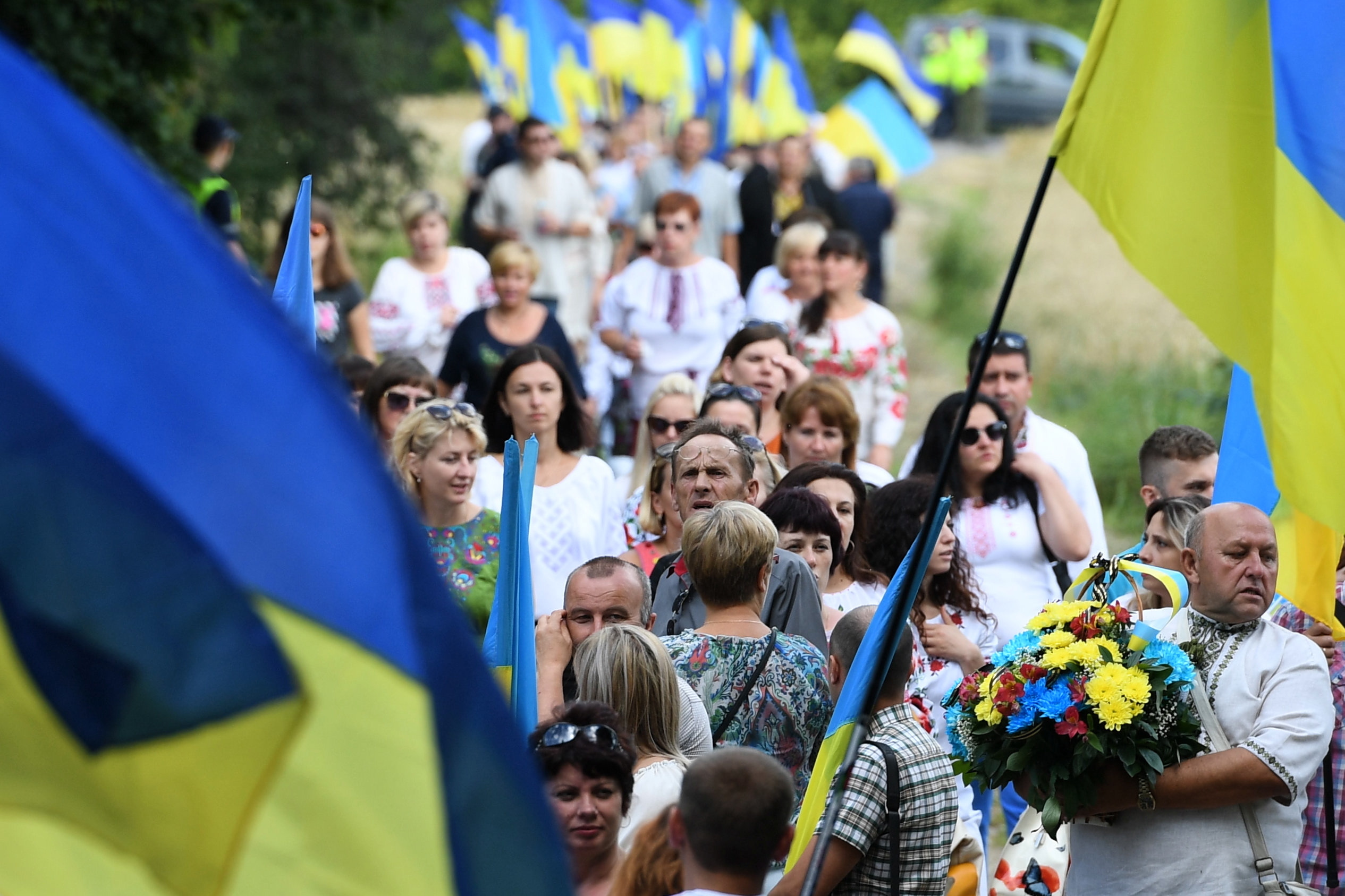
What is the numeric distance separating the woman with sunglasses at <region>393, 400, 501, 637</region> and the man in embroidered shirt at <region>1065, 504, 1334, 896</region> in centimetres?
249

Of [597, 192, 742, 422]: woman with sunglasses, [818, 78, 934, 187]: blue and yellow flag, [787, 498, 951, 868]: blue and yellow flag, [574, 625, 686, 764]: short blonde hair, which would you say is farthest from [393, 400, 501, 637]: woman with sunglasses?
[818, 78, 934, 187]: blue and yellow flag

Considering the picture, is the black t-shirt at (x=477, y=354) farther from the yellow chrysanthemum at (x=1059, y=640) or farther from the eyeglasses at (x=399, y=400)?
the yellow chrysanthemum at (x=1059, y=640)

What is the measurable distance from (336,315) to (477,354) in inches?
48.0

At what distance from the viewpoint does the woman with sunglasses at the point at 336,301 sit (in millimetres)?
10016

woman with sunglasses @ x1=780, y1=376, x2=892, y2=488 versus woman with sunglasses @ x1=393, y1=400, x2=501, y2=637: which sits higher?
woman with sunglasses @ x1=780, y1=376, x2=892, y2=488

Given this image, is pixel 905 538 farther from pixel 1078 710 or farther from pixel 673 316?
pixel 673 316

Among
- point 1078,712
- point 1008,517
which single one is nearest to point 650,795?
point 1078,712

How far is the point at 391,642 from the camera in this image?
243cm

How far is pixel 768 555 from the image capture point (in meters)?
5.19

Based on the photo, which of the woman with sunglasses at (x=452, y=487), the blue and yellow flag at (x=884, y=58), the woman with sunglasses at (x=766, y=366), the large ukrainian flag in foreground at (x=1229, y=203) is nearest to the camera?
the large ukrainian flag in foreground at (x=1229, y=203)

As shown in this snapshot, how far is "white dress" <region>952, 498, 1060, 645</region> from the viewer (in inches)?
274

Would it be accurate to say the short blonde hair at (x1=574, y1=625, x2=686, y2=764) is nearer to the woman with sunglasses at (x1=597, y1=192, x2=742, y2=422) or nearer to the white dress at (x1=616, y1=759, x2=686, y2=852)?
the white dress at (x1=616, y1=759, x2=686, y2=852)

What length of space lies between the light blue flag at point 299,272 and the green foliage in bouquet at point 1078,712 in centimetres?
217

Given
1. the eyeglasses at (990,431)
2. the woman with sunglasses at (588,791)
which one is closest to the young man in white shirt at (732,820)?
the woman with sunglasses at (588,791)
